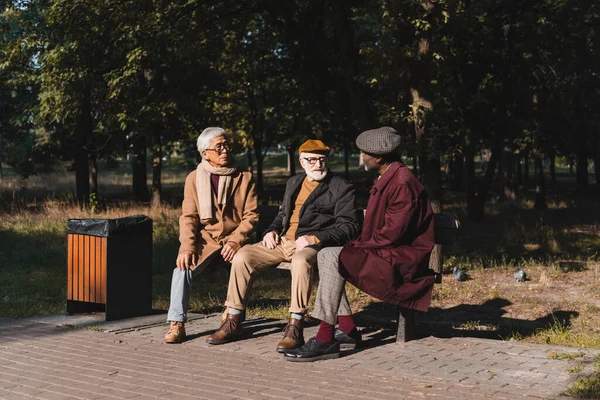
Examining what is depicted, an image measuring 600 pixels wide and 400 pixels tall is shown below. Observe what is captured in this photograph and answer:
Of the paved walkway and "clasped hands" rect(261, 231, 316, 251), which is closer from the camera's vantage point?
the paved walkway

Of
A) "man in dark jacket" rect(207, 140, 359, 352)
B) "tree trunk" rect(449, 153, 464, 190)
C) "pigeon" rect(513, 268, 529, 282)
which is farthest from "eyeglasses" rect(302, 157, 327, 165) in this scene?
"tree trunk" rect(449, 153, 464, 190)

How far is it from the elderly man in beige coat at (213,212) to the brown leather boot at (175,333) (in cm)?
30

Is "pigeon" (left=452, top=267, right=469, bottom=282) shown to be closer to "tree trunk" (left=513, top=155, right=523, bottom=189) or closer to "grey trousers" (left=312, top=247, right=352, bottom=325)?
"grey trousers" (left=312, top=247, right=352, bottom=325)

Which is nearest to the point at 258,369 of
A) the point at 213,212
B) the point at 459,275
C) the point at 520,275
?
the point at 213,212

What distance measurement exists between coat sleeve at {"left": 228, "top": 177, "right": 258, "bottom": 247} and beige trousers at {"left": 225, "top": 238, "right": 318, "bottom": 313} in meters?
0.22

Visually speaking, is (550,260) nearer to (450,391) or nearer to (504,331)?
(504,331)

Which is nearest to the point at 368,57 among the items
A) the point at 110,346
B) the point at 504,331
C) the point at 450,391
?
the point at 504,331

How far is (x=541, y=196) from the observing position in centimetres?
2888

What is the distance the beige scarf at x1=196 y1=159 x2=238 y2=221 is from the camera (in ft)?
24.1

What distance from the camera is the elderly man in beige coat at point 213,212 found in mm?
7254

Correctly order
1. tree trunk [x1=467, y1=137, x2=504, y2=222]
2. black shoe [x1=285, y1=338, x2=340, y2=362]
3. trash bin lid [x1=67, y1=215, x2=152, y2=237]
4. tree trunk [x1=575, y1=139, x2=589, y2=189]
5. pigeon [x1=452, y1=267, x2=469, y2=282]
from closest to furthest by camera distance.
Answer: black shoe [x1=285, y1=338, x2=340, y2=362]
trash bin lid [x1=67, y1=215, x2=152, y2=237]
pigeon [x1=452, y1=267, x2=469, y2=282]
tree trunk [x1=467, y1=137, x2=504, y2=222]
tree trunk [x1=575, y1=139, x2=589, y2=189]

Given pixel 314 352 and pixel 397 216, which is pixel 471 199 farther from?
pixel 314 352

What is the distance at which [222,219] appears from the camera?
743 centimetres

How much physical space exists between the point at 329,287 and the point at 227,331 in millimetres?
940
